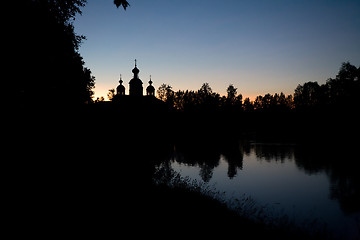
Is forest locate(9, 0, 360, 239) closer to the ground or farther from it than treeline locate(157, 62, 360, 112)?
closer to the ground

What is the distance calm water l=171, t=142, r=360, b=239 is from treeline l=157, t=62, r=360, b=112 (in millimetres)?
33637

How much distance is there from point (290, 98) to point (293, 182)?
132638 millimetres

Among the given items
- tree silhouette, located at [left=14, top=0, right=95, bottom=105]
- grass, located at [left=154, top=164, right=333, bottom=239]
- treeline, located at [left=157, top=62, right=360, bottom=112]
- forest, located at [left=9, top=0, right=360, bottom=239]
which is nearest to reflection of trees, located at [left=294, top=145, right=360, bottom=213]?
grass, located at [left=154, top=164, right=333, bottom=239]

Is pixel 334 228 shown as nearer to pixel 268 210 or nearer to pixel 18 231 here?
pixel 268 210

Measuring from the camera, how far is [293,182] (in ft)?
69.9

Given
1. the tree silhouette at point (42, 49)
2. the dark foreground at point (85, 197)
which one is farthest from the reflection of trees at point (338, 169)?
the tree silhouette at point (42, 49)

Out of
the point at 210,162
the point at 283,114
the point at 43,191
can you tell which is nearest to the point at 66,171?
the point at 43,191

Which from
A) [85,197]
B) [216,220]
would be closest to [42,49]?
[85,197]

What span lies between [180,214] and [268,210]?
26.5ft

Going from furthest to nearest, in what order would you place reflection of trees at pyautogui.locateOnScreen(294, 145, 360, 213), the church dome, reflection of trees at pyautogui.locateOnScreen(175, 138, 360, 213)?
the church dome < reflection of trees at pyautogui.locateOnScreen(175, 138, 360, 213) < reflection of trees at pyautogui.locateOnScreen(294, 145, 360, 213)

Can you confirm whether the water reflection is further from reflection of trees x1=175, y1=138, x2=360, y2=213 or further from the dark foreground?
the dark foreground

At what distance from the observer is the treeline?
199ft

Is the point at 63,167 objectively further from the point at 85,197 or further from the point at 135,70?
the point at 135,70

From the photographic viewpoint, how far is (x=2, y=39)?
852cm
